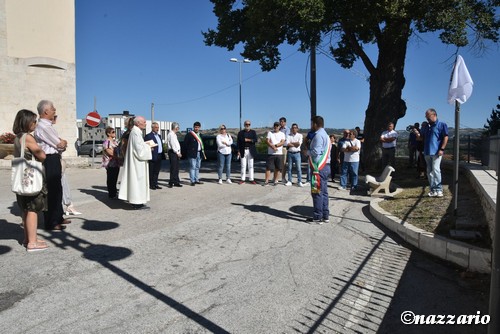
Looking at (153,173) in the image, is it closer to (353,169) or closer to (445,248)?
(353,169)

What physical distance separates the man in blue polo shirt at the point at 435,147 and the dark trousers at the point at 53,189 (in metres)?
7.00

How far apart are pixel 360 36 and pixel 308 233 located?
43.0 ft

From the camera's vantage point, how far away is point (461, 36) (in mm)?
13617

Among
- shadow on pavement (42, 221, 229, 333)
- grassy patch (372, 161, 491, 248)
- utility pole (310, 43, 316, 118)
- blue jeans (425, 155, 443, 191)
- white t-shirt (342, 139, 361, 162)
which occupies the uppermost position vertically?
utility pole (310, 43, 316, 118)

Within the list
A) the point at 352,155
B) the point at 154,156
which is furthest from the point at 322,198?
the point at 154,156

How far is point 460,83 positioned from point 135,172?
5933mm

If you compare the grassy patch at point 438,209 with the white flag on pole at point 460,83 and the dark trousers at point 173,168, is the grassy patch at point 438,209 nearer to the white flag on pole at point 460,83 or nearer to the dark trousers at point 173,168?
the white flag on pole at point 460,83

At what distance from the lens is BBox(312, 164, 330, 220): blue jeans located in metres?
7.05

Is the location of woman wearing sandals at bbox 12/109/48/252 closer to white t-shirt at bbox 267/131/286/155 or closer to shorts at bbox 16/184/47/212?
shorts at bbox 16/184/47/212

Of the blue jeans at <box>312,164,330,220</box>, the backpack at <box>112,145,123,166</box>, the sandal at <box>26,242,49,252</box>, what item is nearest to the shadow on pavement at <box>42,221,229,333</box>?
the sandal at <box>26,242,49,252</box>

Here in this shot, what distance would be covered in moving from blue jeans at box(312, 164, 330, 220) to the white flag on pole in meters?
2.42

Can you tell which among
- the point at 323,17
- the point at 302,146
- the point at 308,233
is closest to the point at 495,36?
the point at 323,17

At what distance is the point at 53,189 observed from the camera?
6.07 metres

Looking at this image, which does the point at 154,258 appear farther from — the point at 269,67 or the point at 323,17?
the point at 269,67
